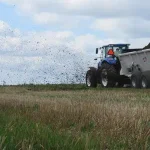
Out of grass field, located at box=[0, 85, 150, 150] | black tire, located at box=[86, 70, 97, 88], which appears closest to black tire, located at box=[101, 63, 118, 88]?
black tire, located at box=[86, 70, 97, 88]

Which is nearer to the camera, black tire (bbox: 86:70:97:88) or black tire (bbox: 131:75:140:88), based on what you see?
black tire (bbox: 131:75:140:88)

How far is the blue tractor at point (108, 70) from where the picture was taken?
79.4 ft

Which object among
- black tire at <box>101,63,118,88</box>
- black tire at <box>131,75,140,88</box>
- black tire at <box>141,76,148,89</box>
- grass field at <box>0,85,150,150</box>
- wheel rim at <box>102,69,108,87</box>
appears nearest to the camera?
grass field at <box>0,85,150,150</box>

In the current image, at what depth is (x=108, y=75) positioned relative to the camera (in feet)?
78.9

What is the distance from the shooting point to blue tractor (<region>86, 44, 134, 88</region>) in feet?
79.4

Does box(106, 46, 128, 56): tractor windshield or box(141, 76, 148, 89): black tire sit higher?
box(106, 46, 128, 56): tractor windshield

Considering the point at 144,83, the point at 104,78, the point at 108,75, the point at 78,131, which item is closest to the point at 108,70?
the point at 108,75

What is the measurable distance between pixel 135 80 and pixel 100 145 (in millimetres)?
17806

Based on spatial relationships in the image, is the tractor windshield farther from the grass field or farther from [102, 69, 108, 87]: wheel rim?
the grass field

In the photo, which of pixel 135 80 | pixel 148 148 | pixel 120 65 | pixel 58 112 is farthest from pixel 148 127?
pixel 120 65

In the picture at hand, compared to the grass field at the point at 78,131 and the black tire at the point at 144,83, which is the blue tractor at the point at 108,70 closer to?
the black tire at the point at 144,83

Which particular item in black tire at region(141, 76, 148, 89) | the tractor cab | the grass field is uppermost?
the tractor cab

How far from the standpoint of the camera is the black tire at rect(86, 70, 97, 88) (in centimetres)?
2588

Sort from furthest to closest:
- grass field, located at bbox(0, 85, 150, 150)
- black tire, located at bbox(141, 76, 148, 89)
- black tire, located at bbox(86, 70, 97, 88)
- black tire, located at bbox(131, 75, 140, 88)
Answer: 1. black tire, located at bbox(86, 70, 97, 88)
2. black tire, located at bbox(131, 75, 140, 88)
3. black tire, located at bbox(141, 76, 148, 89)
4. grass field, located at bbox(0, 85, 150, 150)
